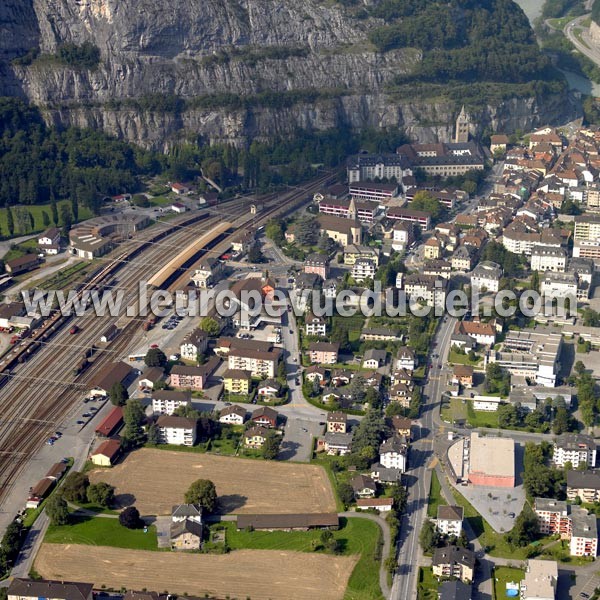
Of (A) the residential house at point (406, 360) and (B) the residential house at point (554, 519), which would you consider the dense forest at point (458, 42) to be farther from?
(B) the residential house at point (554, 519)

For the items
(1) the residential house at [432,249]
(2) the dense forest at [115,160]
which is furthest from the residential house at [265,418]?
(2) the dense forest at [115,160]

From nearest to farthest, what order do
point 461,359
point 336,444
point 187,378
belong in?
point 336,444 < point 187,378 < point 461,359

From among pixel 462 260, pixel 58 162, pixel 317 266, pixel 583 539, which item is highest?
pixel 58 162

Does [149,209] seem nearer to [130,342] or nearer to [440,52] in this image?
[130,342]

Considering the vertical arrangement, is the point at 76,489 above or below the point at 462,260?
below

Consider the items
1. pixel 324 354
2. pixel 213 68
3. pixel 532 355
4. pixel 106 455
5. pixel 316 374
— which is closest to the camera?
pixel 106 455

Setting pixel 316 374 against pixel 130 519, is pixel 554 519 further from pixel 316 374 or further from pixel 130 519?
pixel 130 519

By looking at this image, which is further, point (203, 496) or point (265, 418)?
Result: point (265, 418)

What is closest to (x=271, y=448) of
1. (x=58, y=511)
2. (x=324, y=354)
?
(x=58, y=511)
